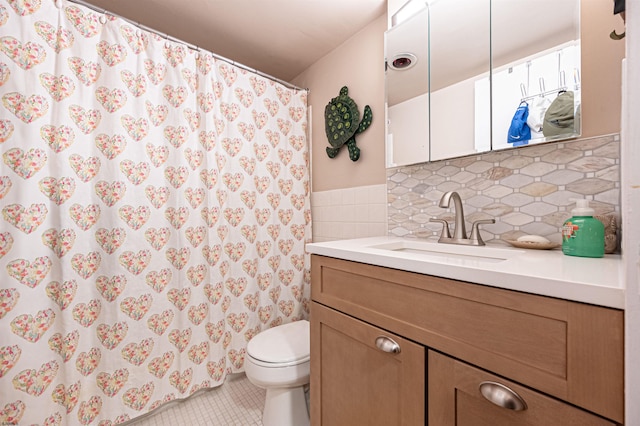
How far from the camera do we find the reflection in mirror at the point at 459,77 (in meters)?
1.07

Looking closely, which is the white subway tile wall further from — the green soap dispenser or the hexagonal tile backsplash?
the green soap dispenser

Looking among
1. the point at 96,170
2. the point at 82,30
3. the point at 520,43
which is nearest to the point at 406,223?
the point at 520,43

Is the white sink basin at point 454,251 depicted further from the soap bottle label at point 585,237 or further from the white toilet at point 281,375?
the white toilet at point 281,375

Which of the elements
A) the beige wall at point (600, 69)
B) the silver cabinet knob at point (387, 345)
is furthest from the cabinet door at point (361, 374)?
the beige wall at point (600, 69)

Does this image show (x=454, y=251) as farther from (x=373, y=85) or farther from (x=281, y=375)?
(x=373, y=85)

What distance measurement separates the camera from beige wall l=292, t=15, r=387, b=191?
1.53 meters

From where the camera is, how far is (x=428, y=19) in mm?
1254

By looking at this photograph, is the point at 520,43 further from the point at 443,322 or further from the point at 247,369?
the point at 247,369

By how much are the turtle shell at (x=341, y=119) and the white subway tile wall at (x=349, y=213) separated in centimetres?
34

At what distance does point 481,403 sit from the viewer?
1.96ft

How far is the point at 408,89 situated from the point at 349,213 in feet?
2.53

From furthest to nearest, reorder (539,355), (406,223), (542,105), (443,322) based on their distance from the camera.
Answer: (406,223) → (542,105) → (443,322) → (539,355)

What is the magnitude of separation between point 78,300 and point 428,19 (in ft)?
6.69

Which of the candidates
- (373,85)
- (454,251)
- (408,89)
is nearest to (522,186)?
(454,251)
